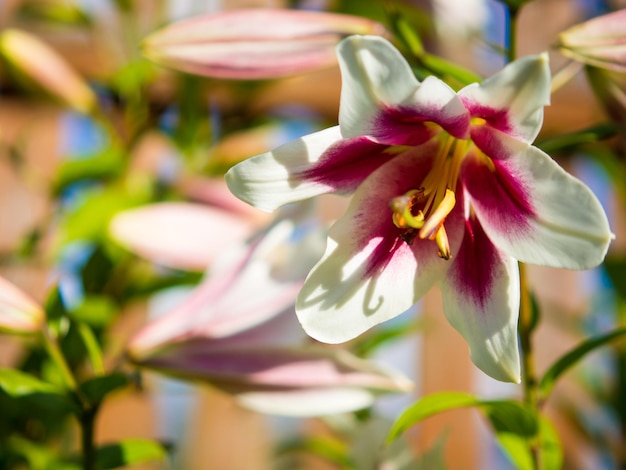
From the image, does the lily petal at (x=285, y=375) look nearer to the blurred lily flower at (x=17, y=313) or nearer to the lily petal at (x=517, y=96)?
the blurred lily flower at (x=17, y=313)

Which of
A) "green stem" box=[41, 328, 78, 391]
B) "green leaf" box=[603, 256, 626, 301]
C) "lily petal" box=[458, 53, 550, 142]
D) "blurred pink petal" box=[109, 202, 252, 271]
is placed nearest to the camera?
"lily petal" box=[458, 53, 550, 142]

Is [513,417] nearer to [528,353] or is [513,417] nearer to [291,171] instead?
[528,353]

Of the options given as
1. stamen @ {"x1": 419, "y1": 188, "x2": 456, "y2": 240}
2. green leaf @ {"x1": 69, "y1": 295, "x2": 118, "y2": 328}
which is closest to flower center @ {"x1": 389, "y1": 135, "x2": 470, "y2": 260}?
stamen @ {"x1": 419, "y1": 188, "x2": 456, "y2": 240}

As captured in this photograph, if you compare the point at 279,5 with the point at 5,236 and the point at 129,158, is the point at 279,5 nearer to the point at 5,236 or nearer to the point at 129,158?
the point at 129,158

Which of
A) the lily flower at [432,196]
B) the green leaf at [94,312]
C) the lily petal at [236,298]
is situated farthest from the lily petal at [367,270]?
the green leaf at [94,312]

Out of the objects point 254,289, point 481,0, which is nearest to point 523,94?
point 254,289

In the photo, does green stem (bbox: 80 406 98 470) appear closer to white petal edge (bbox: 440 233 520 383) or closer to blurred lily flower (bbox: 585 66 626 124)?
white petal edge (bbox: 440 233 520 383)
